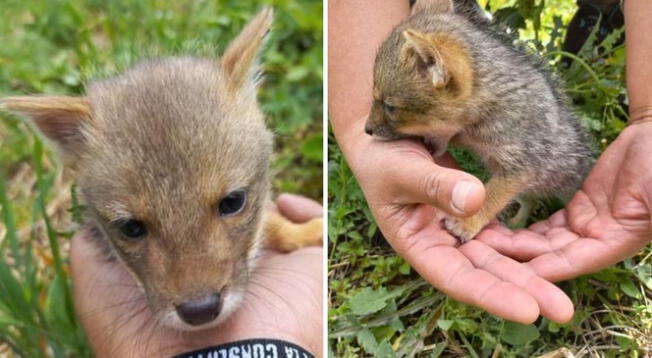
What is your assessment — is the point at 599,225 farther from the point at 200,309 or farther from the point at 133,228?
the point at 133,228

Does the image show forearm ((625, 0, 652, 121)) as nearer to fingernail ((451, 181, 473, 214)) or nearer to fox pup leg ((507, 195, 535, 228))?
fox pup leg ((507, 195, 535, 228))

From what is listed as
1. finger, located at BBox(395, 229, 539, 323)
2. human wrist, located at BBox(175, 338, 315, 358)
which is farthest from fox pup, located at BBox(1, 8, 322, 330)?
finger, located at BBox(395, 229, 539, 323)

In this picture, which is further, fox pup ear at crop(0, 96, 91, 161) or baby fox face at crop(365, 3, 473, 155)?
baby fox face at crop(365, 3, 473, 155)

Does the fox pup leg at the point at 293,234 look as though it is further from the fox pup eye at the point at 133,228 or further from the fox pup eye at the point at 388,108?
the fox pup eye at the point at 133,228

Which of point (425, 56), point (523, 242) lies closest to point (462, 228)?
point (523, 242)

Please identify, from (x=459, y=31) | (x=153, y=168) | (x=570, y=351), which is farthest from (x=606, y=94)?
(x=153, y=168)
